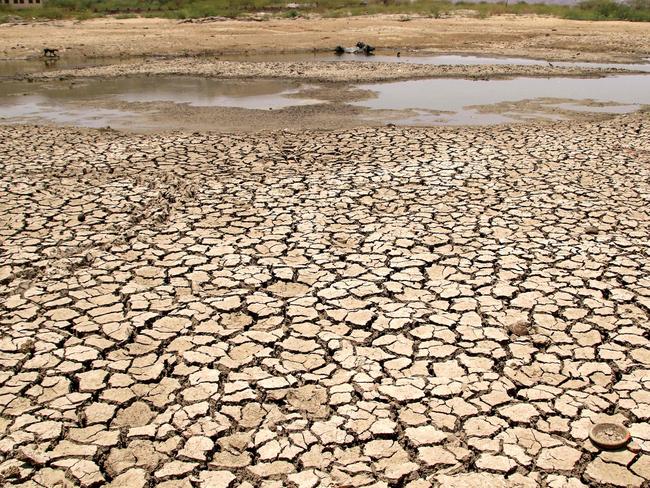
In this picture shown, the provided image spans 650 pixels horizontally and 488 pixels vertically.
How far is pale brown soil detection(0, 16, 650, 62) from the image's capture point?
24125 mm

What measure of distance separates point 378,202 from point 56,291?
3491 millimetres

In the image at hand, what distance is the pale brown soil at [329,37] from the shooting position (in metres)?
24.1

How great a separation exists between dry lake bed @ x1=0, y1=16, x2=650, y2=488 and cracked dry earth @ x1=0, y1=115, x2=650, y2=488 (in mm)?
18

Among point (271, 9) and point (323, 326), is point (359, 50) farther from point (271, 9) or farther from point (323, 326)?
point (271, 9)

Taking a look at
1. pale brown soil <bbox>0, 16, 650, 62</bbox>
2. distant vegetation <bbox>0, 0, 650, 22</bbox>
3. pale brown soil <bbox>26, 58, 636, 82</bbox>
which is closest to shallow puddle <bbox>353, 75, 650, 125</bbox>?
pale brown soil <bbox>26, 58, 636, 82</bbox>

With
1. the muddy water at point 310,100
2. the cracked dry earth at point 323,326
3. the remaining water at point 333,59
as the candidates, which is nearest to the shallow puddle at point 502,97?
the muddy water at point 310,100

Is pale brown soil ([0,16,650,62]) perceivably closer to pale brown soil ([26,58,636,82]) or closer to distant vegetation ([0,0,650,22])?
distant vegetation ([0,0,650,22])

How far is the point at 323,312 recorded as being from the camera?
4492 millimetres

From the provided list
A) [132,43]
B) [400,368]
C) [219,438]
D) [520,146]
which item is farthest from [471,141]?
[132,43]

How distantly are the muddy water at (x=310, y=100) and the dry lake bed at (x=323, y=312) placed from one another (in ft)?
8.33

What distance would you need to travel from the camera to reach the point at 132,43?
25141mm

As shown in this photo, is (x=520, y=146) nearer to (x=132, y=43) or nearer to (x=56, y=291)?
(x=56, y=291)

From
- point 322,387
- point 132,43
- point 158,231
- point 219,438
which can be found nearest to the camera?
point 219,438

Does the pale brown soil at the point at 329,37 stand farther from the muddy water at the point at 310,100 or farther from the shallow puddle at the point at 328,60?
the muddy water at the point at 310,100
